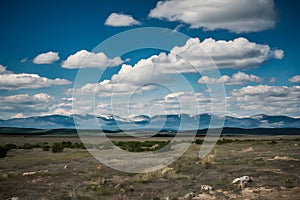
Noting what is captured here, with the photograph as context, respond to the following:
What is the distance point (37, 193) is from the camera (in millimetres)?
23000

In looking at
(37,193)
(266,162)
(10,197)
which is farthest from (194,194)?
(266,162)

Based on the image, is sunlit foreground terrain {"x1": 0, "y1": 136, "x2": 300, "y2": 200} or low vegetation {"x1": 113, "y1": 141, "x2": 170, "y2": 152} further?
low vegetation {"x1": 113, "y1": 141, "x2": 170, "y2": 152}

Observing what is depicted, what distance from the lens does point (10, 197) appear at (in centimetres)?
2211

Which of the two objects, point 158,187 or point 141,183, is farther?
point 141,183

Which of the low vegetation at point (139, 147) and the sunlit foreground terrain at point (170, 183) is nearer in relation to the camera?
the sunlit foreground terrain at point (170, 183)

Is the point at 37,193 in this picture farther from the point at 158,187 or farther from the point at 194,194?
the point at 194,194

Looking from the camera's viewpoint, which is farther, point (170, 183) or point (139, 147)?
point (139, 147)

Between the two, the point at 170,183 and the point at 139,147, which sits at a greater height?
the point at 170,183

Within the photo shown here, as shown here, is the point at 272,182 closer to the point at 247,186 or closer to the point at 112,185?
the point at 247,186

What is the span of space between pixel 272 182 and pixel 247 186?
6.87 feet

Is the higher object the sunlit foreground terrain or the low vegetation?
the sunlit foreground terrain

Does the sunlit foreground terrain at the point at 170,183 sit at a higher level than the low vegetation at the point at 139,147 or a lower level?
higher

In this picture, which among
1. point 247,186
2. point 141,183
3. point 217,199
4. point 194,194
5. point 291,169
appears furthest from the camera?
point 291,169

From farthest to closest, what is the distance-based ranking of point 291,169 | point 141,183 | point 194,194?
point 291,169 < point 141,183 < point 194,194
